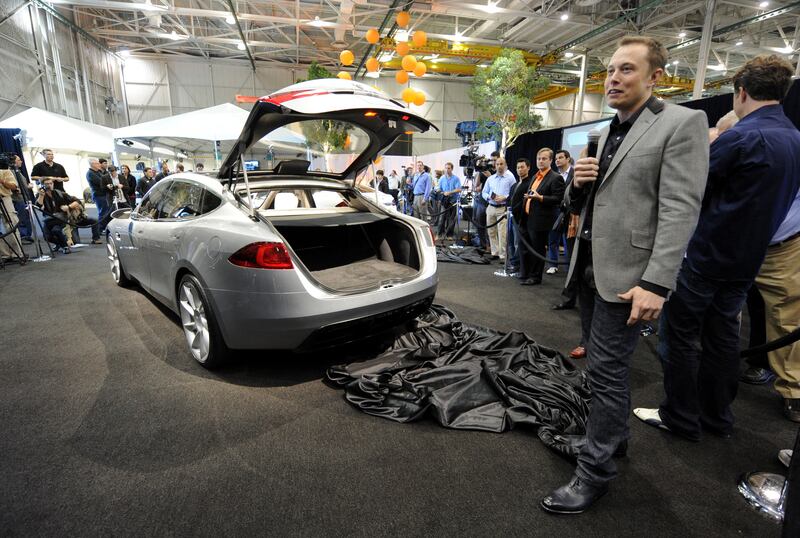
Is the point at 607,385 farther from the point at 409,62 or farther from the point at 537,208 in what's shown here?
the point at 409,62

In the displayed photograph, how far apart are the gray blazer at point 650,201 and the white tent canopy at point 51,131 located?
553 inches

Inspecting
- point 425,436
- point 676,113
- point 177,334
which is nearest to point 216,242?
point 177,334

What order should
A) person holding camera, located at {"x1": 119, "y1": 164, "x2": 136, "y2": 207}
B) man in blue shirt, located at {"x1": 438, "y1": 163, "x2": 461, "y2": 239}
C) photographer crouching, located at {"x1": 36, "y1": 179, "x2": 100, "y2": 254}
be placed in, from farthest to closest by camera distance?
1. person holding camera, located at {"x1": 119, "y1": 164, "x2": 136, "y2": 207}
2. man in blue shirt, located at {"x1": 438, "y1": 163, "x2": 461, "y2": 239}
3. photographer crouching, located at {"x1": 36, "y1": 179, "x2": 100, "y2": 254}

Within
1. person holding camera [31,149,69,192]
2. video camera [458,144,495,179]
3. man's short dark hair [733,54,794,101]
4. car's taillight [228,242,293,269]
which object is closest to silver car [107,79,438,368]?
car's taillight [228,242,293,269]

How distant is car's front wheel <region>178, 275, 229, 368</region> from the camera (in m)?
2.44

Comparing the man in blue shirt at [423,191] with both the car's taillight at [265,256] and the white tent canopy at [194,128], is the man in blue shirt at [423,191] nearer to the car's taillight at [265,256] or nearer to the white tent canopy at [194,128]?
the white tent canopy at [194,128]

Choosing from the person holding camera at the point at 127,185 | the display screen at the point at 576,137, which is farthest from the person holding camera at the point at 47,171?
the display screen at the point at 576,137

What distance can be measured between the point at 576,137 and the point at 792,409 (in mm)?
8377

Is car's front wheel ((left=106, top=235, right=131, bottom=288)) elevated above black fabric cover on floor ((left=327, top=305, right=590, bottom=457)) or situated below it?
above

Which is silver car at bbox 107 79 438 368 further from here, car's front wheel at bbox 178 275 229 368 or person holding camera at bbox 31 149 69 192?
person holding camera at bbox 31 149 69 192

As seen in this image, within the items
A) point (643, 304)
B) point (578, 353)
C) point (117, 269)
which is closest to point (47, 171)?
point (117, 269)

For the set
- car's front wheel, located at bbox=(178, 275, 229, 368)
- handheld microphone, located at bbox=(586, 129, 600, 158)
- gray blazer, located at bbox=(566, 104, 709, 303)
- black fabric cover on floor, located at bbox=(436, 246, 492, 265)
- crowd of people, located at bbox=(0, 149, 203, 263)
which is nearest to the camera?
gray blazer, located at bbox=(566, 104, 709, 303)

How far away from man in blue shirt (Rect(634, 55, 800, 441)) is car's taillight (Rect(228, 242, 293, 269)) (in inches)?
79.9

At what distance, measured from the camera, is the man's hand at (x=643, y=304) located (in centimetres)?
129
